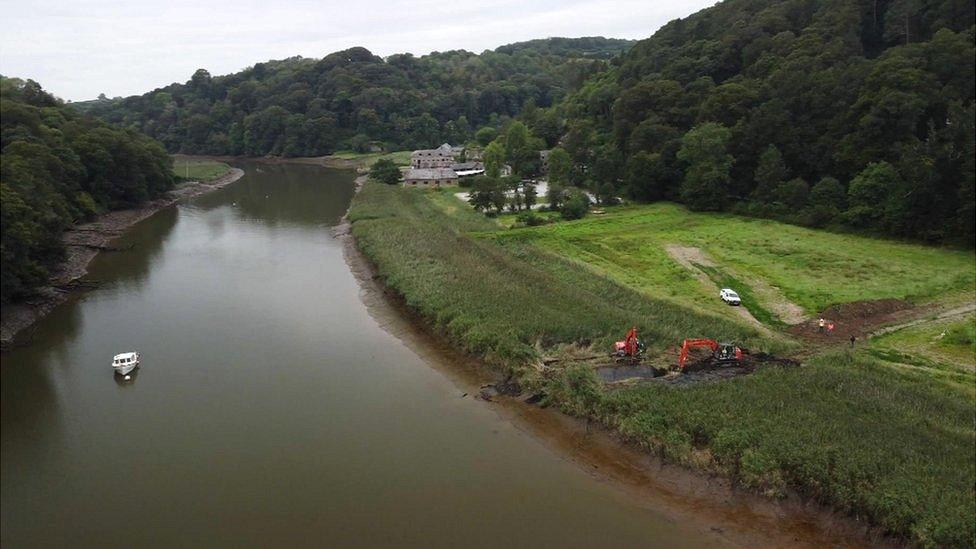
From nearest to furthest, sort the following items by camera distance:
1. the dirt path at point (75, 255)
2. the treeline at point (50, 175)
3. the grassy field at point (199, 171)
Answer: the dirt path at point (75, 255) < the treeline at point (50, 175) < the grassy field at point (199, 171)

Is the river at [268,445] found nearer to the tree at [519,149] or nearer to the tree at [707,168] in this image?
the tree at [707,168]

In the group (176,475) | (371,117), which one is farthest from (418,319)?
(371,117)

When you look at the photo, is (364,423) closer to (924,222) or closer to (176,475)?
(176,475)

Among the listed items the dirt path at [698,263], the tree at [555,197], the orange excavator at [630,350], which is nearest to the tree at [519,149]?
the tree at [555,197]

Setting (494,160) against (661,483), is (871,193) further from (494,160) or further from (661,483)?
(494,160)

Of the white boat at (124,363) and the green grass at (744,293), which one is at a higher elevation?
the white boat at (124,363)

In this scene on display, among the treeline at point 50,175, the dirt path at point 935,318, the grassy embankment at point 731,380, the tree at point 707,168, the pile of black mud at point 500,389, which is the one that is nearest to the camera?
the grassy embankment at point 731,380

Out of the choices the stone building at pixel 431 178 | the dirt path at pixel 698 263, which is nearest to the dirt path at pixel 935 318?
the dirt path at pixel 698 263

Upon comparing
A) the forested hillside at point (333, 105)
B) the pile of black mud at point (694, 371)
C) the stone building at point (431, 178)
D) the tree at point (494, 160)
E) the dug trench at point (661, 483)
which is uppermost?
the forested hillside at point (333, 105)

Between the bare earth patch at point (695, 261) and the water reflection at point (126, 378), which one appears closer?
the water reflection at point (126, 378)
